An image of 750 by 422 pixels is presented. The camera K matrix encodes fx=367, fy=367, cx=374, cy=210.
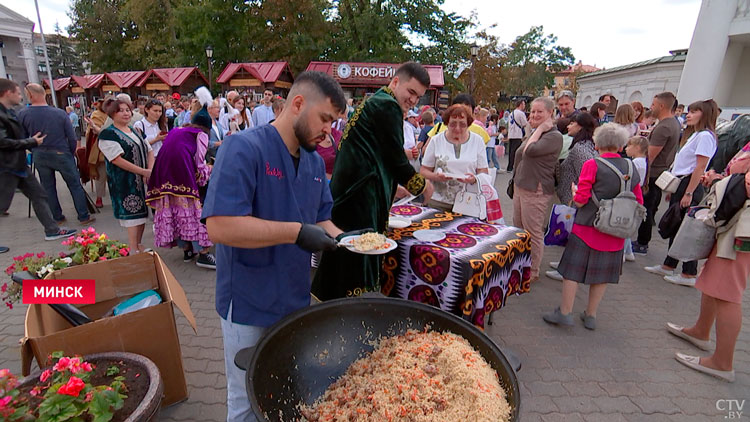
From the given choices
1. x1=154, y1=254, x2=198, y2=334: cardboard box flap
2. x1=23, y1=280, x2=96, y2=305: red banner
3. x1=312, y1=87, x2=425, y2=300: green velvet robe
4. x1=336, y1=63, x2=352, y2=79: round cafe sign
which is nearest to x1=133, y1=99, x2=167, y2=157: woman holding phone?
x1=154, y1=254, x2=198, y2=334: cardboard box flap

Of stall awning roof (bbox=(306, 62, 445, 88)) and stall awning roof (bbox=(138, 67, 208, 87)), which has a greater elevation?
stall awning roof (bbox=(306, 62, 445, 88))

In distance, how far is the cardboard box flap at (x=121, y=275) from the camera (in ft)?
8.08

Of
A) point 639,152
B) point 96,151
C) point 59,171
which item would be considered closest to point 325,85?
point 639,152

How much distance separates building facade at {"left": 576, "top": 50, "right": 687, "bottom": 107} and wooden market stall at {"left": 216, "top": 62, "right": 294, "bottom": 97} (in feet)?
72.6

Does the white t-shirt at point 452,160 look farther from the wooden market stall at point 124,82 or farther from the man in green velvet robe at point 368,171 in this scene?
the wooden market stall at point 124,82

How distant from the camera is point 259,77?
21484 mm

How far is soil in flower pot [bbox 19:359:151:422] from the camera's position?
1673 mm

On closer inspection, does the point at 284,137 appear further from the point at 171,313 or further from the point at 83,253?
the point at 83,253

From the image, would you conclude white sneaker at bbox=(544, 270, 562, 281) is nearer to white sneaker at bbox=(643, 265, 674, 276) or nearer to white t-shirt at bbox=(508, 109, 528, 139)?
white sneaker at bbox=(643, 265, 674, 276)

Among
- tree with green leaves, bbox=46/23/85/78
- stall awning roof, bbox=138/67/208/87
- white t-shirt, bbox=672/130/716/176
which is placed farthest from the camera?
tree with green leaves, bbox=46/23/85/78

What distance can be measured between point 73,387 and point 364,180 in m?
1.79

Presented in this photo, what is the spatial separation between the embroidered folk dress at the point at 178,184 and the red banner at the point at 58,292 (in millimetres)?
1948

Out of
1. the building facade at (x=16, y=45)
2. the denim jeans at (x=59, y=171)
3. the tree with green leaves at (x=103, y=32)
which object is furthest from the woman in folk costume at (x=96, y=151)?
the building facade at (x=16, y=45)

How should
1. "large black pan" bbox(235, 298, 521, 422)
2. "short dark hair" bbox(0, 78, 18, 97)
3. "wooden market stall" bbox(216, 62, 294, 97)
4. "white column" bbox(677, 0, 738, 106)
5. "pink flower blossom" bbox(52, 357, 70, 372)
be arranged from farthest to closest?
"wooden market stall" bbox(216, 62, 294, 97) → "white column" bbox(677, 0, 738, 106) → "short dark hair" bbox(0, 78, 18, 97) → "pink flower blossom" bbox(52, 357, 70, 372) → "large black pan" bbox(235, 298, 521, 422)
